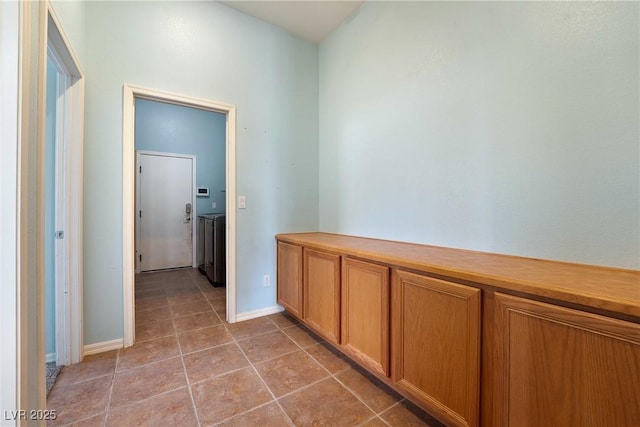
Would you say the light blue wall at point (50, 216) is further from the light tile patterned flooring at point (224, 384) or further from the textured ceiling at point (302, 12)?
the textured ceiling at point (302, 12)

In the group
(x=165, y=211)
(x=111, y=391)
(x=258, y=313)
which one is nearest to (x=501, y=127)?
(x=258, y=313)

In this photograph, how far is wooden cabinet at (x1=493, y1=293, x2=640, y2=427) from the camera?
0.70 meters

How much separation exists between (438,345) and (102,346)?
2.30 meters

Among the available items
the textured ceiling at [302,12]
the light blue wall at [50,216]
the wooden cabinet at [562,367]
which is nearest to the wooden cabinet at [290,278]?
the wooden cabinet at [562,367]

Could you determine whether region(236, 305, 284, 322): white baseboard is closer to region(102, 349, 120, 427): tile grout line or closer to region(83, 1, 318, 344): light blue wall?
region(83, 1, 318, 344): light blue wall

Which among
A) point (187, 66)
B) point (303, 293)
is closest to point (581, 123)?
point (303, 293)

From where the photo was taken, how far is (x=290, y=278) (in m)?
2.28

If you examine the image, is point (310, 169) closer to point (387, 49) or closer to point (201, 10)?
point (387, 49)

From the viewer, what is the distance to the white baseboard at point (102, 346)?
5.93 ft

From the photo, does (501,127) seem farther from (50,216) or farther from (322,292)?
(50,216)

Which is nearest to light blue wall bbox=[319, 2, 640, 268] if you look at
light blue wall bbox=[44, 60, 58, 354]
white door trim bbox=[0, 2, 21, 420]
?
white door trim bbox=[0, 2, 21, 420]

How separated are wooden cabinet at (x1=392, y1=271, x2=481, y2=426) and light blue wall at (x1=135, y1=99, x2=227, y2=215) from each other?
Result: 4.09 meters

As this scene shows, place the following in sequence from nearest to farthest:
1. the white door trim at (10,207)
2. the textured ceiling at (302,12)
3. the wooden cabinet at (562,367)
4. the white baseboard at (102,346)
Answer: the wooden cabinet at (562,367), the white door trim at (10,207), the white baseboard at (102,346), the textured ceiling at (302,12)

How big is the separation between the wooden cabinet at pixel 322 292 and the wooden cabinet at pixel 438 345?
497 mm
